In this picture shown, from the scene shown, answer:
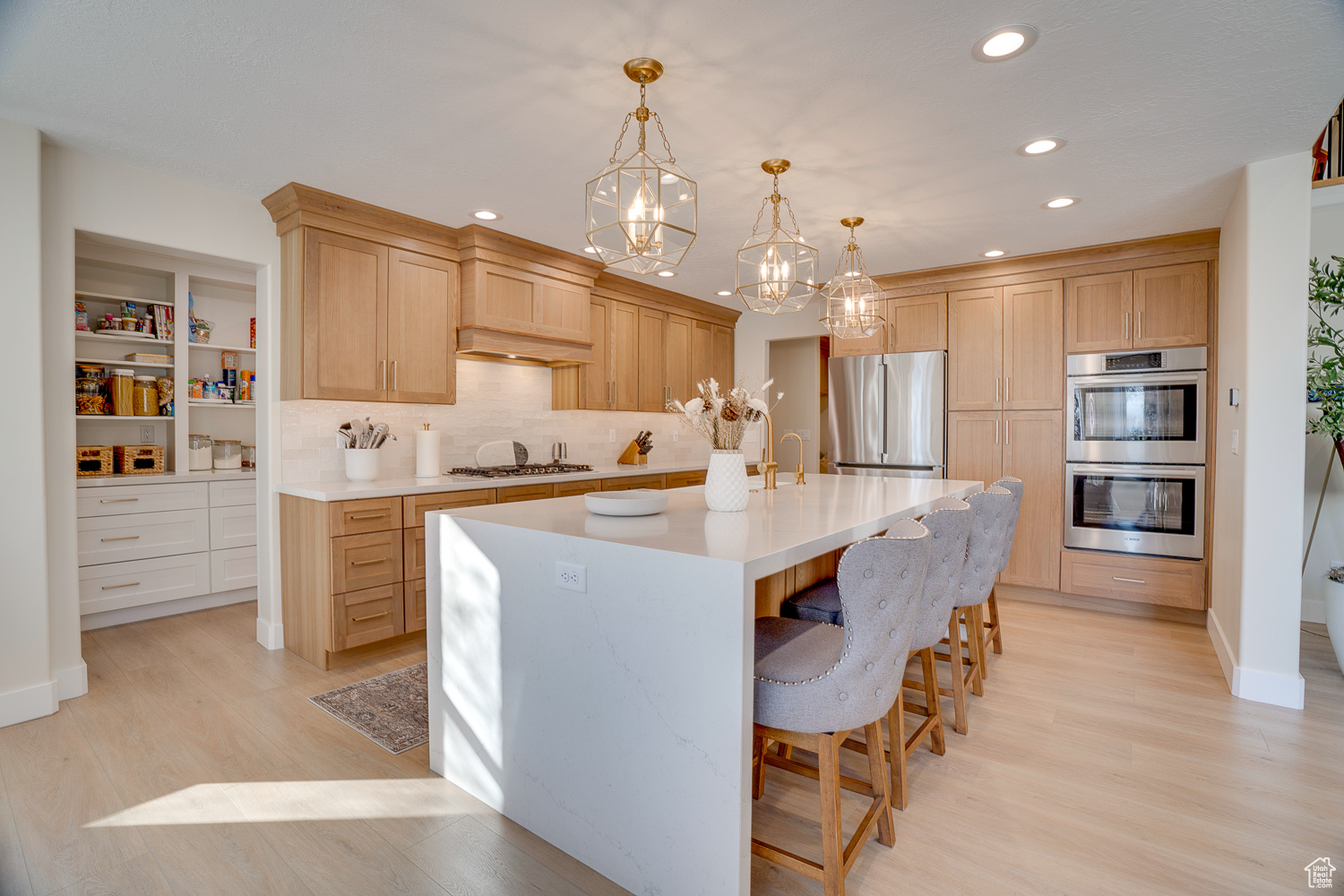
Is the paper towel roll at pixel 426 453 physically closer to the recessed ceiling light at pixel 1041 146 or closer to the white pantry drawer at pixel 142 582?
the white pantry drawer at pixel 142 582

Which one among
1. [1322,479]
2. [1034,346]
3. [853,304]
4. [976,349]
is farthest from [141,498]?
[1322,479]

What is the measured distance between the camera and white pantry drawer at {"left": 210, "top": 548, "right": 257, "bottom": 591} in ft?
14.1

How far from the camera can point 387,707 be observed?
9.11 ft

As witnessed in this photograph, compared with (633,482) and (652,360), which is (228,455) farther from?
(652,360)

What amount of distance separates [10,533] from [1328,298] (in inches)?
255

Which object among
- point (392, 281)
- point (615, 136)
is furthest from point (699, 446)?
point (615, 136)

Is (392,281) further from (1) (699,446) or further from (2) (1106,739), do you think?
(2) (1106,739)

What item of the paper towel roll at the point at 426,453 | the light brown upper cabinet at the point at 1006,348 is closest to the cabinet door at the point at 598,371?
the paper towel roll at the point at 426,453

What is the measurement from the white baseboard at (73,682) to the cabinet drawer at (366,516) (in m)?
1.22

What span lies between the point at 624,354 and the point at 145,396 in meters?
3.34

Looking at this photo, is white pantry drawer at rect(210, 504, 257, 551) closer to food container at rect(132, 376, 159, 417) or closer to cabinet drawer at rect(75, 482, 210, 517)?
cabinet drawer at rect(75, 482, 210, 517)

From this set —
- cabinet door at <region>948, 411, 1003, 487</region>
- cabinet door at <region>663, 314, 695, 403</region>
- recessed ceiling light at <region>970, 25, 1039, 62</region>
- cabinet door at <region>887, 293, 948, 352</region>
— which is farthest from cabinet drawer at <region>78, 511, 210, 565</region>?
cabinet door at <region>948, 411, 1003, 487</region>

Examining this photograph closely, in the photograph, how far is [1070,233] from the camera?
4012mm

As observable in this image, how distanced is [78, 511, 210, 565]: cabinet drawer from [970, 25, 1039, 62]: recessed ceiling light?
5.03 meters
